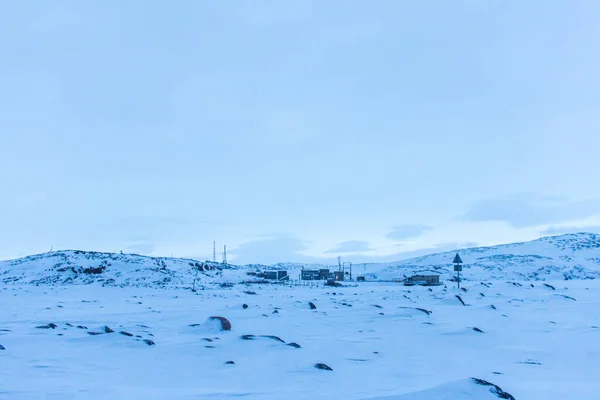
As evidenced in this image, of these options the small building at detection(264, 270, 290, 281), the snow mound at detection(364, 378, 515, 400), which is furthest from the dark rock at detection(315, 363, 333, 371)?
the small building at detection(264, 270, 290, 281)

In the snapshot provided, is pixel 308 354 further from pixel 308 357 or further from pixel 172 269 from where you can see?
pixel 172 269

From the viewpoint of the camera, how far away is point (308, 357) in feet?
30.8

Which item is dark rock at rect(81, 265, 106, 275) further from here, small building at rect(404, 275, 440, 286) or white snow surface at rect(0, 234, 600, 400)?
small building at rect(404, 275, 440, 286)

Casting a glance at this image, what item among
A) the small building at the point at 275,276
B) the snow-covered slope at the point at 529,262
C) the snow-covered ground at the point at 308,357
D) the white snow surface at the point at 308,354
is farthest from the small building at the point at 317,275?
the snow-covered ground at the point at 308,357

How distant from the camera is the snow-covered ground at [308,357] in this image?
6.82 metres

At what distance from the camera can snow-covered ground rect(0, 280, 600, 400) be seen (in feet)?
22.4

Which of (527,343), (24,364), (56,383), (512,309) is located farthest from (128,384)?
(512,309)

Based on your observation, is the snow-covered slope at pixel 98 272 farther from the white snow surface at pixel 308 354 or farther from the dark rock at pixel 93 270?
the white snow surface at pixel 308 354

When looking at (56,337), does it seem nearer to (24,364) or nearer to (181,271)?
(24,364)

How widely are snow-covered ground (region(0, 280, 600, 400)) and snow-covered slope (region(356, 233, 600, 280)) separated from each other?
5375 cm

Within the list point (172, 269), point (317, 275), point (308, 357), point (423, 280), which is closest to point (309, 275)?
point (317, 275)

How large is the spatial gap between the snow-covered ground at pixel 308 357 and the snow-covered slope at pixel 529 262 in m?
53.8

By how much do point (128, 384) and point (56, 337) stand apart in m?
5.35

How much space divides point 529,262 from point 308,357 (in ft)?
268
